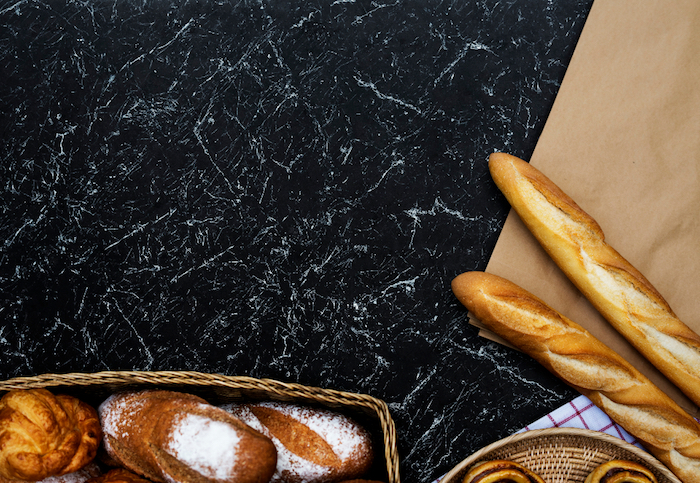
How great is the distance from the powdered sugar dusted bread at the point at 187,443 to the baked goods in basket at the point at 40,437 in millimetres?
80

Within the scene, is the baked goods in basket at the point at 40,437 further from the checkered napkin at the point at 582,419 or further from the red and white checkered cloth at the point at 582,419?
the red and white checkered cloth at the point at 582,419

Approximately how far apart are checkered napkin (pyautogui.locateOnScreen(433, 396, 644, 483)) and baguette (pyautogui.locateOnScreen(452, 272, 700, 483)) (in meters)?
0.06

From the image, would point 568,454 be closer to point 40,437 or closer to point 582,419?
point 582,419

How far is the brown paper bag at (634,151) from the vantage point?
53.5 inches

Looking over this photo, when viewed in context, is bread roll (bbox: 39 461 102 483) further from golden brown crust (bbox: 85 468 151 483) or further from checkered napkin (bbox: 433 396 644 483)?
checkered napkin (bbox: 433 396 644 483)

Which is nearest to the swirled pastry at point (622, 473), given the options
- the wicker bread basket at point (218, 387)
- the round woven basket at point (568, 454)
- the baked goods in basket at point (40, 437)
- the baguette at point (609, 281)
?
the round woven basket at point (568, 454)

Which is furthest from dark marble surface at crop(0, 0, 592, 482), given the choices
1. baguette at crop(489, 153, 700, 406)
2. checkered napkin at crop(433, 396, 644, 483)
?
baguette at crop(489, 153, 700, 406)

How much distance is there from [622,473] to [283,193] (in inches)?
44.6

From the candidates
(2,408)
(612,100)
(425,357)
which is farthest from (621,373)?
(2,408)

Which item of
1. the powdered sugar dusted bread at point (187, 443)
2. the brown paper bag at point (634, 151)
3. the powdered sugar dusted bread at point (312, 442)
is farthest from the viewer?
the brown paper bag at point (634, 151)

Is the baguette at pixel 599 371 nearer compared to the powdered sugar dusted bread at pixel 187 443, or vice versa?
the powdered sugar dusted bread at pixel 187 443

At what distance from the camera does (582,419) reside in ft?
4.60

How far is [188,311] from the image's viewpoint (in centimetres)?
145

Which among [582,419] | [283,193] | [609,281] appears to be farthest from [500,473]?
[283,193]
